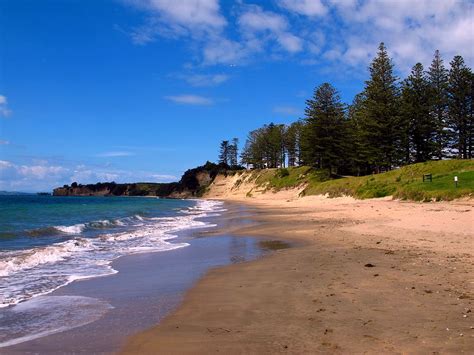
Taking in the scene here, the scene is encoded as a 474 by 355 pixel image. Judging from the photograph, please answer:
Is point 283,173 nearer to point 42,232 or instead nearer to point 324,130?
point 324,130

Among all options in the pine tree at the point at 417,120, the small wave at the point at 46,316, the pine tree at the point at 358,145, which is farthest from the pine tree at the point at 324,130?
the small wave at the point at 46,316

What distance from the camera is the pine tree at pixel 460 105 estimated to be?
54000mm

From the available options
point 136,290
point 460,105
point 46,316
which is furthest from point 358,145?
point 46,316

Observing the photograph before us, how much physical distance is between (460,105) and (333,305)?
57.0 m

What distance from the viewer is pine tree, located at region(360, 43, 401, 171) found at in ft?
175

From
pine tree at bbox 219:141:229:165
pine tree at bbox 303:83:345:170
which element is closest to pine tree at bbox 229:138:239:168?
pine tree at bbox 219:141:229:165

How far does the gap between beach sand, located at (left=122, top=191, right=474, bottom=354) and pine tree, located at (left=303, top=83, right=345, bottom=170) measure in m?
50.3

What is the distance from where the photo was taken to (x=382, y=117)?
53.8 m

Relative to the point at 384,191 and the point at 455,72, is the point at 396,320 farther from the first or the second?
the point at 455,72

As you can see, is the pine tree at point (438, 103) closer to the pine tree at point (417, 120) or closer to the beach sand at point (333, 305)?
the pine tree at point (417, 120)

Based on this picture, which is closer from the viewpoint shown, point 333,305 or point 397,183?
point 333,305

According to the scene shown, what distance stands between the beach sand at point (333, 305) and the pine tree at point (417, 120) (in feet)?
148

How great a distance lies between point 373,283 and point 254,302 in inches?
96.9

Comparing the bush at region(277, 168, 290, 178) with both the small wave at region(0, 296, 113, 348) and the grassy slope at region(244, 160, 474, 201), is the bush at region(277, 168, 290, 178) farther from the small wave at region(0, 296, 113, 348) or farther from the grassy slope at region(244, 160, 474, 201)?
the small wave at region(0, 296, 113, 348)
